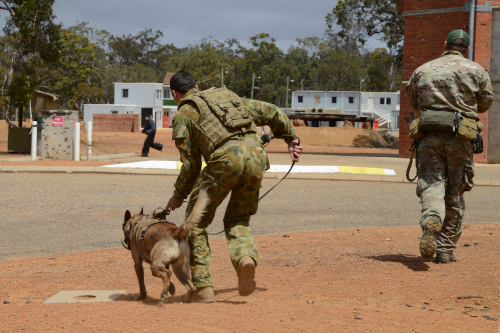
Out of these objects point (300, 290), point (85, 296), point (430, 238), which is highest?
point (430, 238)

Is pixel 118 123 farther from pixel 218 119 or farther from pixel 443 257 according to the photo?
pixel 218 119

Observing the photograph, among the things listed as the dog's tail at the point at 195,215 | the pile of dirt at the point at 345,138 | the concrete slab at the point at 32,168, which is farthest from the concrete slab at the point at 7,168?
the pile of dirt at the point at 345,138

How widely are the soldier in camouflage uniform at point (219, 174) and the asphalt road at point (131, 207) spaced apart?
3.06 m

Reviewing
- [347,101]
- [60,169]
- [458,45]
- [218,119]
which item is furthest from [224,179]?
[347,101]

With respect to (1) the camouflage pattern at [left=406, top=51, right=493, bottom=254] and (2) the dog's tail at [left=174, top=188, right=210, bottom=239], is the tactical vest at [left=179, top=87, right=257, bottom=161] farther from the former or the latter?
Result: (1) the camouflage pattern at [left=406, top=51, right=493, bottom=254]

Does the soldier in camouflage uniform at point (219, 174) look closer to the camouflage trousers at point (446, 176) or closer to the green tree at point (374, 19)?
the camouflage trousers at point (446, 176)

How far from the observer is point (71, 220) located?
951 centimetres

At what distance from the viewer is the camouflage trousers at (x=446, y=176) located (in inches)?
239

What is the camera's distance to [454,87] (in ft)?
20.3

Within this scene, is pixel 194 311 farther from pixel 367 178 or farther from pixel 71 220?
pixel 367 178

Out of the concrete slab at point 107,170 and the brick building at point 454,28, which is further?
the brick building at point 454,28

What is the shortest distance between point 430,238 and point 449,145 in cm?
92

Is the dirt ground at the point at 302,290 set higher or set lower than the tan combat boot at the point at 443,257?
lower

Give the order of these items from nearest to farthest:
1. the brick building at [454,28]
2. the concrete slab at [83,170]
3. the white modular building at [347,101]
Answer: the concrete slab at [83,170] → the brick building at [454,28] → the white modular building at [347,101]
